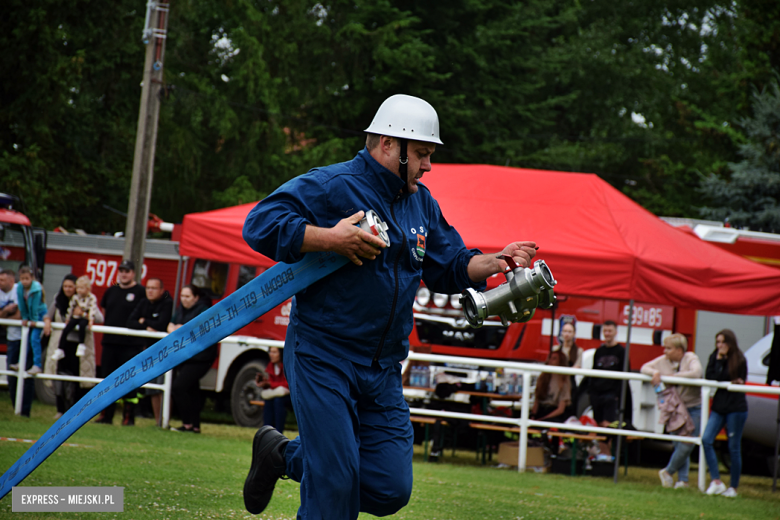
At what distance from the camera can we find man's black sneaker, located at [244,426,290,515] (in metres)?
4.68

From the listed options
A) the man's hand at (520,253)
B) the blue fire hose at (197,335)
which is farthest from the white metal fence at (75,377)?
the man's hand at (520,253)

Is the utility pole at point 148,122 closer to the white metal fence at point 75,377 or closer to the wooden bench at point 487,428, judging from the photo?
the white metal fence at point 75,377

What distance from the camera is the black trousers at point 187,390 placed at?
10906mm

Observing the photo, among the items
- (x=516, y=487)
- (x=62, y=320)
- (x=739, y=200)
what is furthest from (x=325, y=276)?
(x=739, y=200)

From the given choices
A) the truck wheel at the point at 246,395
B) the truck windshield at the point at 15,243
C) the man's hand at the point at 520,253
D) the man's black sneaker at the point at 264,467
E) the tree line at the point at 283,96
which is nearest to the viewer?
A: the man's hand at the point at 520,253

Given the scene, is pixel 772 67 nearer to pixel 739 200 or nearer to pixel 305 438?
pixel 739 200

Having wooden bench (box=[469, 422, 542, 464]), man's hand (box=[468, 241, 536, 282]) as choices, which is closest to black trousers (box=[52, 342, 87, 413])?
wooden bench (box=[469, 422, 542, 464])

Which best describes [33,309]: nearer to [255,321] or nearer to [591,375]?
[255,321]

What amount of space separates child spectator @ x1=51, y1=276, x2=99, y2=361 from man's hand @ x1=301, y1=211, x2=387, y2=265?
8.16m

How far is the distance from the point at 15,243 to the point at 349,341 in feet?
41.2

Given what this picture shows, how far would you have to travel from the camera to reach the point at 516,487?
861 centimetres

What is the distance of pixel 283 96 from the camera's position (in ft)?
80.4

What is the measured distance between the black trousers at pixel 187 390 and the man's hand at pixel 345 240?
7740 millimetres

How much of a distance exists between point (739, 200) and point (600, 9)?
53.4ft
